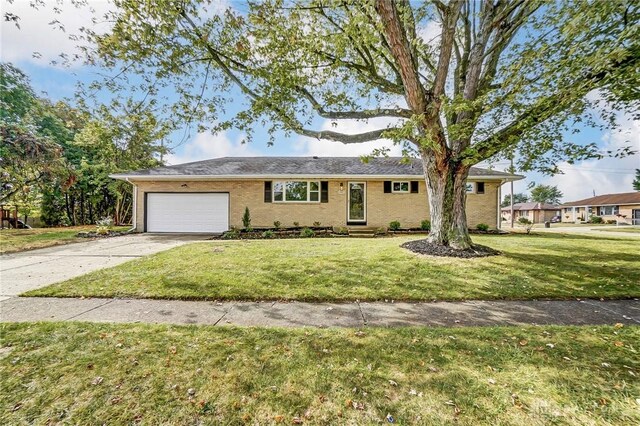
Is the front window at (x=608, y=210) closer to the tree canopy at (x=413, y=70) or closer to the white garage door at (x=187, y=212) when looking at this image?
the tree canopy at (x=413, y=70)

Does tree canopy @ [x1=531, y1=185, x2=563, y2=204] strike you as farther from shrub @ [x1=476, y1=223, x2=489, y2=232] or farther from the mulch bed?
the mulch bed

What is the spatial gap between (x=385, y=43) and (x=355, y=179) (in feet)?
23.3

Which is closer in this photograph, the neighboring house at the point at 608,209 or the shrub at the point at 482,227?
the shrub at the point at 482,227

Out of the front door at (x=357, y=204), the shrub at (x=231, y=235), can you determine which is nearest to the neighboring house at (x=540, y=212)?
the front door at (x=357, y=204)

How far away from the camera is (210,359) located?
2.48m

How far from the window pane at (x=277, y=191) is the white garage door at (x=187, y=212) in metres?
2.50

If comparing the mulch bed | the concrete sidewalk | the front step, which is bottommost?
the concrete sidewalk

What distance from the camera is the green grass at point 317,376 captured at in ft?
6.13

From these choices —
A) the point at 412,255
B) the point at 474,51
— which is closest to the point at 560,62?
the point at 474,51

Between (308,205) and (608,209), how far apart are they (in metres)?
51.2

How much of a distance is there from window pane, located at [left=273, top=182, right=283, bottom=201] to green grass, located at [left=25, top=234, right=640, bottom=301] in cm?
667

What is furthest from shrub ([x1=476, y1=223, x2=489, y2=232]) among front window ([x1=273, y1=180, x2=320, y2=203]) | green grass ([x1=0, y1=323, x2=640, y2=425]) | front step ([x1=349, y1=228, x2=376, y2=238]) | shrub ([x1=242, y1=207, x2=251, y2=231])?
shrub ([x1=242, y1=207, x2=251, y2=231])

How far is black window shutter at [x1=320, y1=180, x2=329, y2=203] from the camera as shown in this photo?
45.2ft

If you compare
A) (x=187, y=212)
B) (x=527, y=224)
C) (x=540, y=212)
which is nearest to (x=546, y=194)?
(x=540, y=212)
